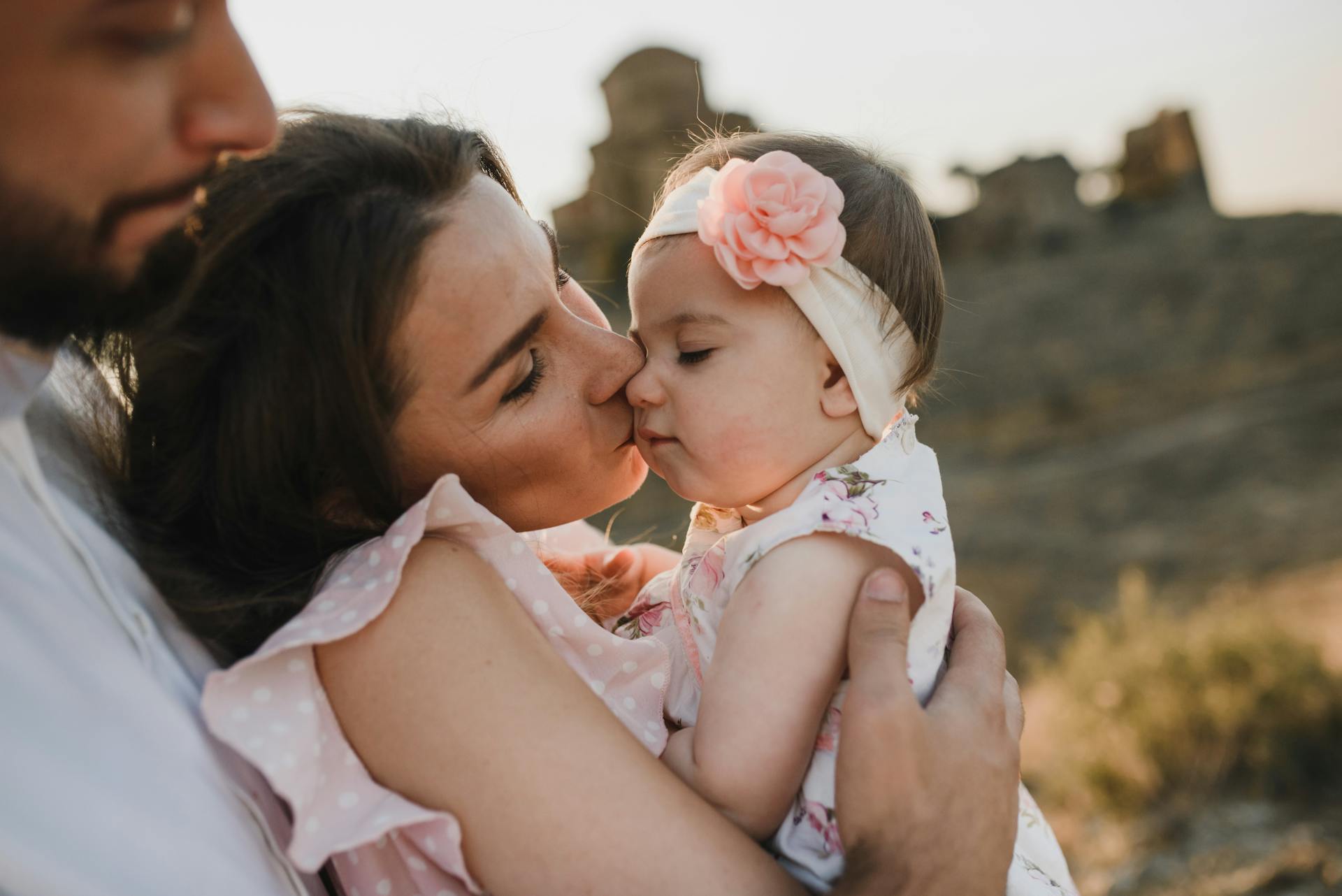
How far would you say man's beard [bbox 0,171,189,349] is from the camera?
119cm

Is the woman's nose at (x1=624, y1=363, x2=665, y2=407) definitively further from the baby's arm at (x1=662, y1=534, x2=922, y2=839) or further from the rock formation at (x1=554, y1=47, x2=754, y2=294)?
the rock formation at (x1=554, y1=47, x2=754, y2=294)

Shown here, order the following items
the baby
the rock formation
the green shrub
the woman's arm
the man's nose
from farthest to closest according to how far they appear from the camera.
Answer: the rock formation < the green shrub < the baby < the woman's arm < the man's nose

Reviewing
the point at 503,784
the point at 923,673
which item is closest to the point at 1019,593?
the point at 923,673

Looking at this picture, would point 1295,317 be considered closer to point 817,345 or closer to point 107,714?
point 817,345

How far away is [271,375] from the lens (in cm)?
168

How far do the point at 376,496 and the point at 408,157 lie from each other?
2.01 feet

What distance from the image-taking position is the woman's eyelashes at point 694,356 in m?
2.00

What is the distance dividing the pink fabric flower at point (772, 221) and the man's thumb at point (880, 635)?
1.95 feet

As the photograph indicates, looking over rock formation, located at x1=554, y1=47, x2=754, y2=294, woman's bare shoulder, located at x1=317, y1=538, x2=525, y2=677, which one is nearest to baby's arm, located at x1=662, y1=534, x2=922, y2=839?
woman's bare shoulder, located at x1=317, y1=538, x2=525, y2=677

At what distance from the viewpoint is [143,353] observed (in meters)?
1.69

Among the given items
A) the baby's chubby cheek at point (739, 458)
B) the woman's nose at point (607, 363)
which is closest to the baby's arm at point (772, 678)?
the baby's chubby cheek at point (739, 458)

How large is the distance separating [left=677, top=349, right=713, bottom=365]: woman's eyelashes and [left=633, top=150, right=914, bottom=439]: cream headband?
0.53 feet

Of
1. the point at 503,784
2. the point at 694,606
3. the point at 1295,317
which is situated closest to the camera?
the point at 503,784

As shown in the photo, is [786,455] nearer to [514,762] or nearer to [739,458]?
[739,458]
